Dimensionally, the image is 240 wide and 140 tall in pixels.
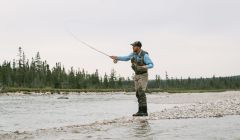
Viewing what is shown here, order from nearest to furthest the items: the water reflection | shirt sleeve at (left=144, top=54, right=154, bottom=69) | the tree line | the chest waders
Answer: the water reflection, shirt sleeve at (left=144, top=54, right=154, bottom=69), the chest waders, the tree line

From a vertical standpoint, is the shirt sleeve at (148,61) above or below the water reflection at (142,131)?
above

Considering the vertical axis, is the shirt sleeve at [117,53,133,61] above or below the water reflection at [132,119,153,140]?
above

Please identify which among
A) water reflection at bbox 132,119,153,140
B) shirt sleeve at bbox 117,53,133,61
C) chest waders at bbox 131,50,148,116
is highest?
shirt sleeve at bbox 117,53,133,61

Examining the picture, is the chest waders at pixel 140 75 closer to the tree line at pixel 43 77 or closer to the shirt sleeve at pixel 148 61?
the shirt sleeve at pixel 148 61

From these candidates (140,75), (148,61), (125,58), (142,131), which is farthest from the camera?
(125,58)

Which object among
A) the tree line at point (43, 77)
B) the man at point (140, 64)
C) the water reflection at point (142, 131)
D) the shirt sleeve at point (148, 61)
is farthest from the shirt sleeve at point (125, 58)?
the tree line at point (43, 77)

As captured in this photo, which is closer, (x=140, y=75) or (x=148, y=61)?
(x=148, y=61)

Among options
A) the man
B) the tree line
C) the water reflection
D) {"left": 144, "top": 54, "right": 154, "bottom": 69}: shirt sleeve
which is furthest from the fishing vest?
the tree line

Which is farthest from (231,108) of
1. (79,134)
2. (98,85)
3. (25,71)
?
(98,85)

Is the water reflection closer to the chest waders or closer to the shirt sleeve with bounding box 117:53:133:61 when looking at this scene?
the chest waders

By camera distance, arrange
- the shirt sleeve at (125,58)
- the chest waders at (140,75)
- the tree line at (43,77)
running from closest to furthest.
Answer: the chest waders at (140,75) → the shirt sleeve at (125,58) → the tree line at (43,77)

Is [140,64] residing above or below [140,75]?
above

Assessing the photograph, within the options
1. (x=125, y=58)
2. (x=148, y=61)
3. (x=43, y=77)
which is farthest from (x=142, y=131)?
(x=43, y=77)

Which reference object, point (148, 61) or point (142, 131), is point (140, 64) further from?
point (142, 131)
